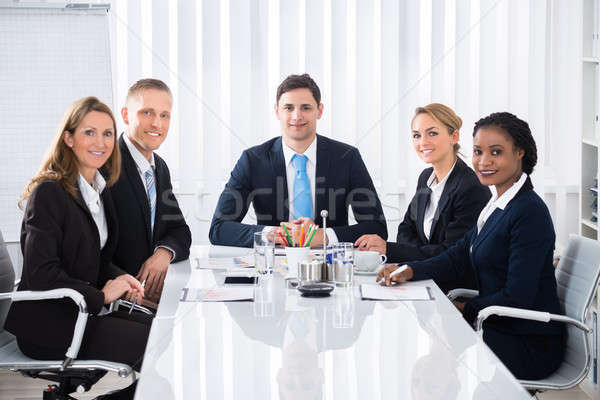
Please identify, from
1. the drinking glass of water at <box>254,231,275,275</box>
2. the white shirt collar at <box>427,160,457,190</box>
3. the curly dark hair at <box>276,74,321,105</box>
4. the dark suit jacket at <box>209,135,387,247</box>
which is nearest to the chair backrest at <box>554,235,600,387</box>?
the white shirt collar at <box>427,160,457,190</box>

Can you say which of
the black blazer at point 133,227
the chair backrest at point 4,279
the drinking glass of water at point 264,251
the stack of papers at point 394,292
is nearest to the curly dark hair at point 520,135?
the stack of papers at point 394,292

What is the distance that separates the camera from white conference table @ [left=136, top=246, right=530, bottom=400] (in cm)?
128

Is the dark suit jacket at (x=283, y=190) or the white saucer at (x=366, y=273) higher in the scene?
the dark suit jacket at (x=283, y=190)

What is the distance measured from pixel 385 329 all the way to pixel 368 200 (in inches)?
52.8

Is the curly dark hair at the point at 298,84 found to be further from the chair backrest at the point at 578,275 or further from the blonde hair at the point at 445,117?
the chair backrest at the point at 578,275

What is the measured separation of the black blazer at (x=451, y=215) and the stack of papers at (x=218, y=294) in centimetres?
70

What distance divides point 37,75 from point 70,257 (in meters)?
1.76

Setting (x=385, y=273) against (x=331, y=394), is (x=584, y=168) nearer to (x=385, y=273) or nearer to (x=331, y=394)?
(x=385, y=273)

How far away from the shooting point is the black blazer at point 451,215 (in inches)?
103

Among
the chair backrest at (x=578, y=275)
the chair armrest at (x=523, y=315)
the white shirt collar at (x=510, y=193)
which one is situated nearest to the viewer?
the chair armrest at (x=523, y=315)

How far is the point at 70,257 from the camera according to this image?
2225 mm

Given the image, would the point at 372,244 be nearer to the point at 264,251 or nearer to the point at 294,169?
the point at 264,251

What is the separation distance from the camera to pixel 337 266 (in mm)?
2168

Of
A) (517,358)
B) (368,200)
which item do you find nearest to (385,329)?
(517,358)
